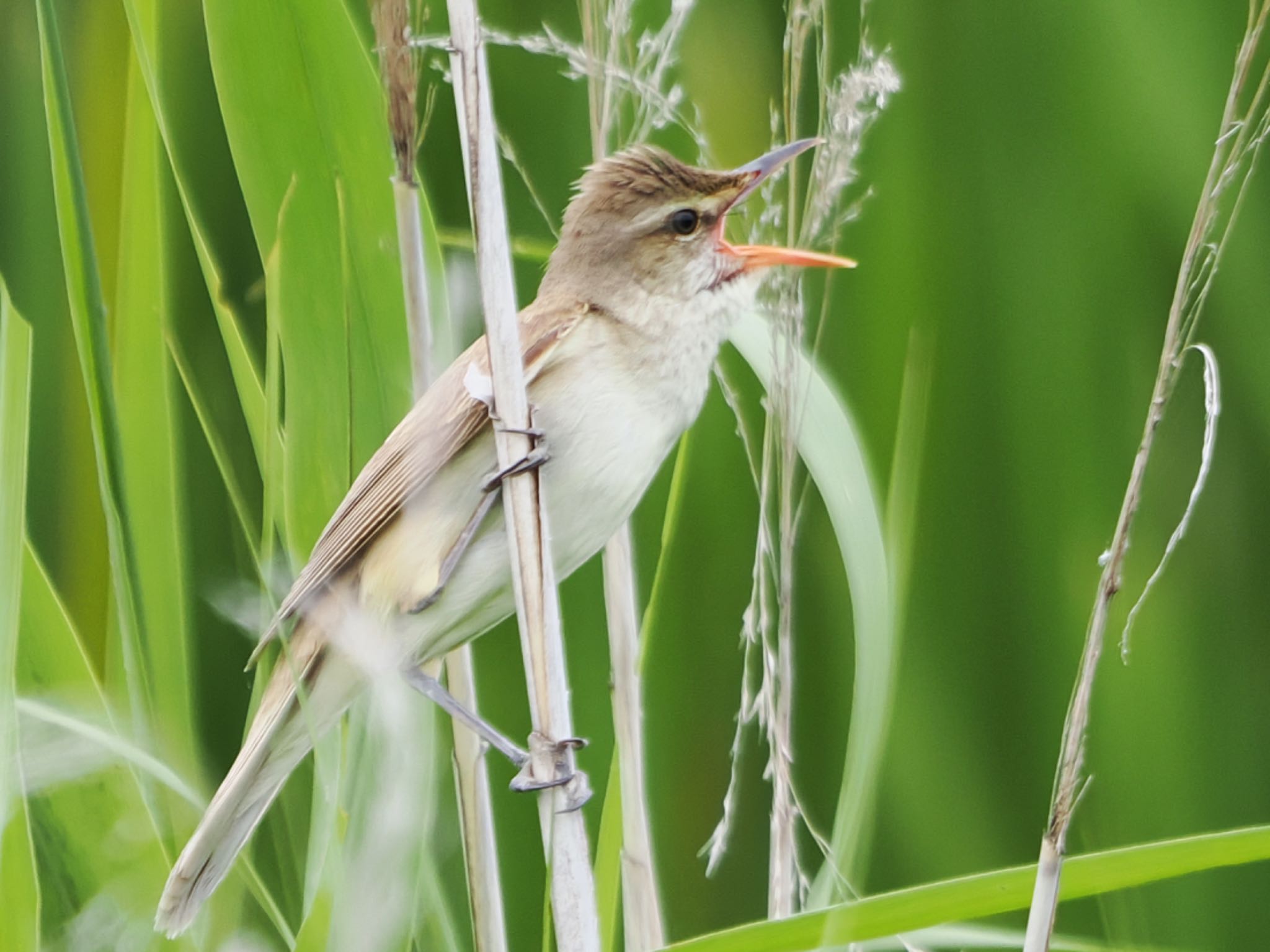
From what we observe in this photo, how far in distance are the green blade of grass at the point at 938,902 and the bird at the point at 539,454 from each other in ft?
1.27

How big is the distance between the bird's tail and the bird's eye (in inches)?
20.6

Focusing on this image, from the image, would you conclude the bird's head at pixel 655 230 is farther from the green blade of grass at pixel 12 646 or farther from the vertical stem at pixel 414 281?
the green blade of grass at pixel 12 646

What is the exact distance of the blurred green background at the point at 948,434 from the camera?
1.52 metres

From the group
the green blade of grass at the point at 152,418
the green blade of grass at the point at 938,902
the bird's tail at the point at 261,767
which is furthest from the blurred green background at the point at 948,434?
the green blade of grass at the point at 938,902

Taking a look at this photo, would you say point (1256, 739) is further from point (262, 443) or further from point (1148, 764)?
point (262, 443)

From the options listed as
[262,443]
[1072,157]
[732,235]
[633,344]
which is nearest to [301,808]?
[262,443]

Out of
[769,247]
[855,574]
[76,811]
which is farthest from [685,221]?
[76,811]

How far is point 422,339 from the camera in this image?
1.17 meters

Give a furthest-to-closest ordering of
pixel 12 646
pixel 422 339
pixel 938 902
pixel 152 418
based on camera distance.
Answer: pixel 152 418 → pixel 422 339 → pixel 12 646 → pixel 938 902

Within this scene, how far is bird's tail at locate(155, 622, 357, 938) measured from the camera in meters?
1.14

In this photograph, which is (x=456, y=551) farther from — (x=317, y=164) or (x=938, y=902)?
(x=938, y=902)

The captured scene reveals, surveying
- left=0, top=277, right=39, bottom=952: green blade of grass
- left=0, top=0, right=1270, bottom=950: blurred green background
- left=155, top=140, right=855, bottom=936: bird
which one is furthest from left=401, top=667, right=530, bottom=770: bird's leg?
left=0, top=277, right=39, bottom=952: green blade of grass

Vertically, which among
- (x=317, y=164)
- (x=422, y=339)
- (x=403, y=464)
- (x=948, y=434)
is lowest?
(x=948, y=434)

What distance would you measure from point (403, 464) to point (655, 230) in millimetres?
357
